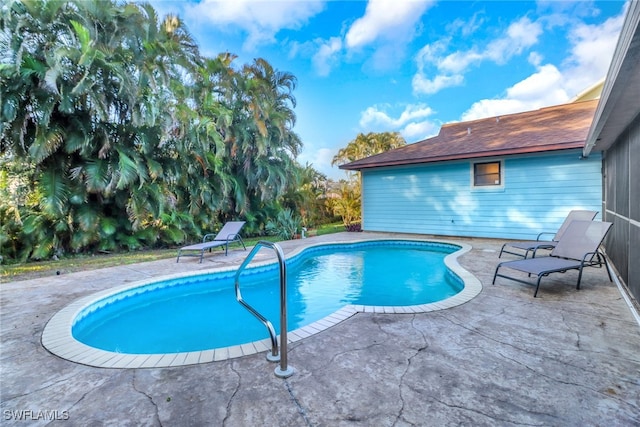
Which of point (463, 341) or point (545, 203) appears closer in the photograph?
point (463, 341)

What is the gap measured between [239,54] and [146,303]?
1065cm

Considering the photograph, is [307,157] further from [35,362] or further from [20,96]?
[35,362]

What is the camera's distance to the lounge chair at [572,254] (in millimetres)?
4352

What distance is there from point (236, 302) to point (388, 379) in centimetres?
351

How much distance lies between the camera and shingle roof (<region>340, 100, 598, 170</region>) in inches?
347

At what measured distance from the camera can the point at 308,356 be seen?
2697 mm

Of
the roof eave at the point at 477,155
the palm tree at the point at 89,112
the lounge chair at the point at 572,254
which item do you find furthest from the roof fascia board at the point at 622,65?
the palm tree at the point at 89,112

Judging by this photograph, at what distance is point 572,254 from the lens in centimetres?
487

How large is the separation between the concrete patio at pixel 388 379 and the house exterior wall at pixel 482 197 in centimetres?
642

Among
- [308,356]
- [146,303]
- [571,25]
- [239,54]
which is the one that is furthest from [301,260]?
[571,25]

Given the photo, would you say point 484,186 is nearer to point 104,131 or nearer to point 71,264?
point 104,131

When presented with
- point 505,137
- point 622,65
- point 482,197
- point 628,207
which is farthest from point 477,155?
point 622,65

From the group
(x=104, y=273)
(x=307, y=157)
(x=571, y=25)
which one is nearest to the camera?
(x=104, y=273)

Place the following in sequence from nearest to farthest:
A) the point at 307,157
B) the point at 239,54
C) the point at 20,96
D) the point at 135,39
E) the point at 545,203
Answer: the point at 20,96, the point at 135,39, the point at 545,203, the point at 239,54, the point at 307,157
